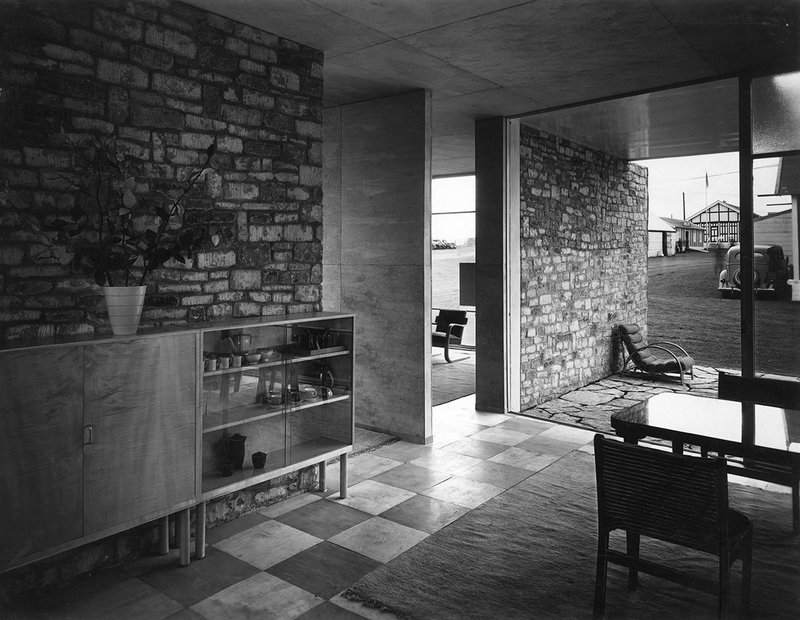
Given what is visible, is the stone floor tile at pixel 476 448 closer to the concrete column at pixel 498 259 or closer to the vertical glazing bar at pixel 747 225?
the concrete column at pixel 498 259

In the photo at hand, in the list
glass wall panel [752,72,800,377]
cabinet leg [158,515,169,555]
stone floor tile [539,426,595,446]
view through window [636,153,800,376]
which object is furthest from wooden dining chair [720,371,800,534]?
view through window [636,153,800,376]

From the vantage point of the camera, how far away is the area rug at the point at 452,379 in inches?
280

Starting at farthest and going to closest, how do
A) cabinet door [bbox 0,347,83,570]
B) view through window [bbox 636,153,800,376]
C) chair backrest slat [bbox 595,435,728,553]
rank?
view through window [bbox 636,153,800,376]
cabinet door [bbox 0,347,83,570]
chair backrest slat [bbox 595,435,728,553]

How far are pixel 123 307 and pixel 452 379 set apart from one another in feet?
18.6

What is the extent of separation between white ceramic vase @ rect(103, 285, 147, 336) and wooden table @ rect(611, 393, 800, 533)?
Result: 2420mm

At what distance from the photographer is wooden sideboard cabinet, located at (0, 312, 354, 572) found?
243 cm

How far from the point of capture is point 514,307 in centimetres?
631

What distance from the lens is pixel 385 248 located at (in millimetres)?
5465

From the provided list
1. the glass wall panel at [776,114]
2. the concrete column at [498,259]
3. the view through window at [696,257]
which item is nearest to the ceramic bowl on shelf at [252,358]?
the concrete column at [498,259]

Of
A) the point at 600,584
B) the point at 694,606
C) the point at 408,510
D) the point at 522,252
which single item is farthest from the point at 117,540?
the point at 522,252

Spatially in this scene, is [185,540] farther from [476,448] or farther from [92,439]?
[476,448]

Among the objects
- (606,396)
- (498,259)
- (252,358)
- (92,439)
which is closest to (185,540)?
(92,439)

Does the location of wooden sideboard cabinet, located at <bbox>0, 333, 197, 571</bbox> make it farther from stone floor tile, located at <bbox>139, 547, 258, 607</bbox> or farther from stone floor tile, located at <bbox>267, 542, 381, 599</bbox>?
stone floor tile, located at <bbox>267, 542, 381, 599</bbox>

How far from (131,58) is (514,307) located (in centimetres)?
431
